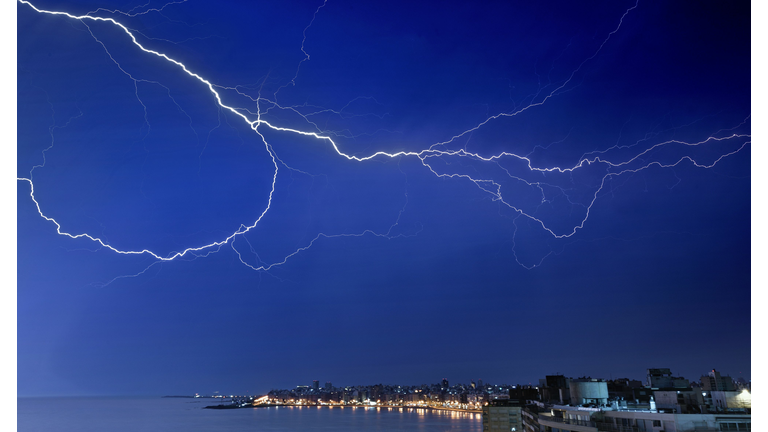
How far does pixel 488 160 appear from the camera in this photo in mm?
6734

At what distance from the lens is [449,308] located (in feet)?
25.0

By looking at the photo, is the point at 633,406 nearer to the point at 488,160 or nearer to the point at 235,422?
the point at 488,160

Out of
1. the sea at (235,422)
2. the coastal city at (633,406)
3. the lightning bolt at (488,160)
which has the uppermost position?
the lightning bolt at (488,160)

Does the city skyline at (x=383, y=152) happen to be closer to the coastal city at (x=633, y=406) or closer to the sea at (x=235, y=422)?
the coastal city at (x=633, y=406)

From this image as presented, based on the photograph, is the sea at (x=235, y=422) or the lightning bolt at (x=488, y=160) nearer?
the lightning bolt at (x=488, y=160)

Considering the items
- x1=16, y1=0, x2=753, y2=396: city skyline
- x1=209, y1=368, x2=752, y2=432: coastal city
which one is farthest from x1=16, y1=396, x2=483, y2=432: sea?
x1=16, y1=0, x2=753, y2=396: city skyline

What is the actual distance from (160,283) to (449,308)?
460 cm

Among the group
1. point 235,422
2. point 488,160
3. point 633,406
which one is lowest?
point 235,422

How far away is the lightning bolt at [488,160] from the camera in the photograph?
242 inches

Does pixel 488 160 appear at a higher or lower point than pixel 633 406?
higher

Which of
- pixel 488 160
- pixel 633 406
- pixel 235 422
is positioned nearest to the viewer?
pixel 633 406

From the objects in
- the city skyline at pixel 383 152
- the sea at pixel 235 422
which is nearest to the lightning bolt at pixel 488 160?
the city skyline at pixel 383 152

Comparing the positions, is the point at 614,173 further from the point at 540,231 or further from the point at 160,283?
the point at 160,283

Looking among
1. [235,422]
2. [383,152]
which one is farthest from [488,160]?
[235,422]
